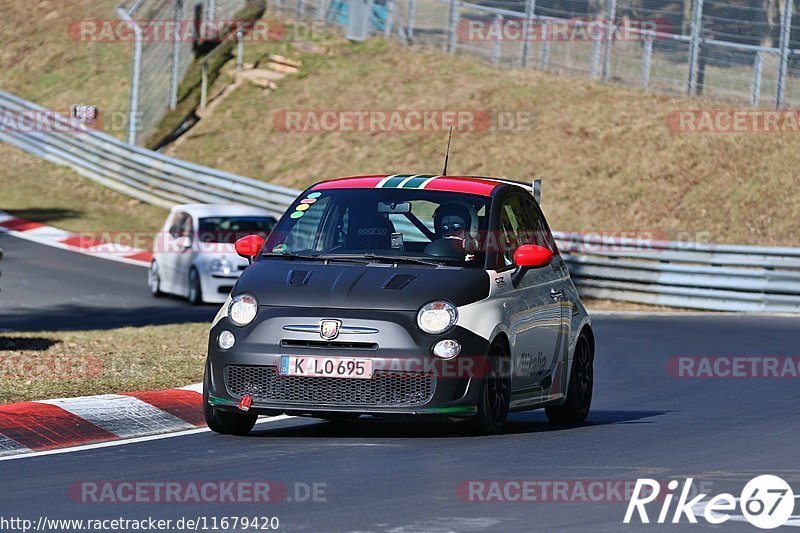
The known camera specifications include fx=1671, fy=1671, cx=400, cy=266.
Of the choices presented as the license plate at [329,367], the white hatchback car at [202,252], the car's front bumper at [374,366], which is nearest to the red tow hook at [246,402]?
the car's front bumper at [374,366]

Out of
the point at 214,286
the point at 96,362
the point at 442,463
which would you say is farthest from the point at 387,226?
the point at 214,286

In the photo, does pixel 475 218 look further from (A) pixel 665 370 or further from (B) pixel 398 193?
(A) pixel 665 370

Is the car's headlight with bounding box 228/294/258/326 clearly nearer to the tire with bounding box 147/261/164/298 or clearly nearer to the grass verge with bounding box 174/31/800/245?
the tire with bounding box 147/261/164/298

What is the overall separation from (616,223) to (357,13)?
590 inches

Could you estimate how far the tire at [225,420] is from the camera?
10.4m

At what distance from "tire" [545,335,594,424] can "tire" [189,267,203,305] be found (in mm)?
13003

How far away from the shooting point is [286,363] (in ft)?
32.7

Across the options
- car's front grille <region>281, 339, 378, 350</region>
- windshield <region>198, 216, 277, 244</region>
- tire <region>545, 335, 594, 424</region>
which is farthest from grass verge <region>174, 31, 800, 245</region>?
car's front grille <region>281, 339, 378, 350</region>

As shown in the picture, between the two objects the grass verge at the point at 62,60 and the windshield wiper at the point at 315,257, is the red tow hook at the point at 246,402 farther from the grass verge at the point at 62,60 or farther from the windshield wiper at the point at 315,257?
the grass verge at the point at 62,60

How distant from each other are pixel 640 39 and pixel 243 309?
2402 centimetres

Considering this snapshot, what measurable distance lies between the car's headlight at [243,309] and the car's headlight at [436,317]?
1.03 meters

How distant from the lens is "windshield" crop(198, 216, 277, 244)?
82.7ft

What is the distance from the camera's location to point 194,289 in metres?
24.5

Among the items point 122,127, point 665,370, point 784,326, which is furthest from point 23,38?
point 665,370
